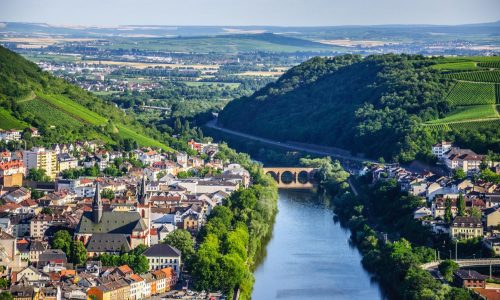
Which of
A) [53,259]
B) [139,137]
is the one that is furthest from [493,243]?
[139,137]

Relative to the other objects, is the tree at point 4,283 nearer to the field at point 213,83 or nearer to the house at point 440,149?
the house at point 440,149

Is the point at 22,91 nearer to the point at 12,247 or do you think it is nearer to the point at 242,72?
the point at 12,247

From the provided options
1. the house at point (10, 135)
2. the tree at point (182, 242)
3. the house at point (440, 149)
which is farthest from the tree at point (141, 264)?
the house at point (440, 149)

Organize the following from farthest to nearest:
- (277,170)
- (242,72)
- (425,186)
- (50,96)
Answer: (242,72) → (50,96) → (277,170) → (425,186)

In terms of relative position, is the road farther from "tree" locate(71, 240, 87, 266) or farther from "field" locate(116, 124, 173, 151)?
"tree" locate(71, 240, 87, 266)

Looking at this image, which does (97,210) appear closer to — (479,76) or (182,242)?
(182,242)

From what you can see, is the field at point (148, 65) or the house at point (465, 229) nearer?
the house at point (465, 229)

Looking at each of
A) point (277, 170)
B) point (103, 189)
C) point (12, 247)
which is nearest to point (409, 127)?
point (277, 170)
